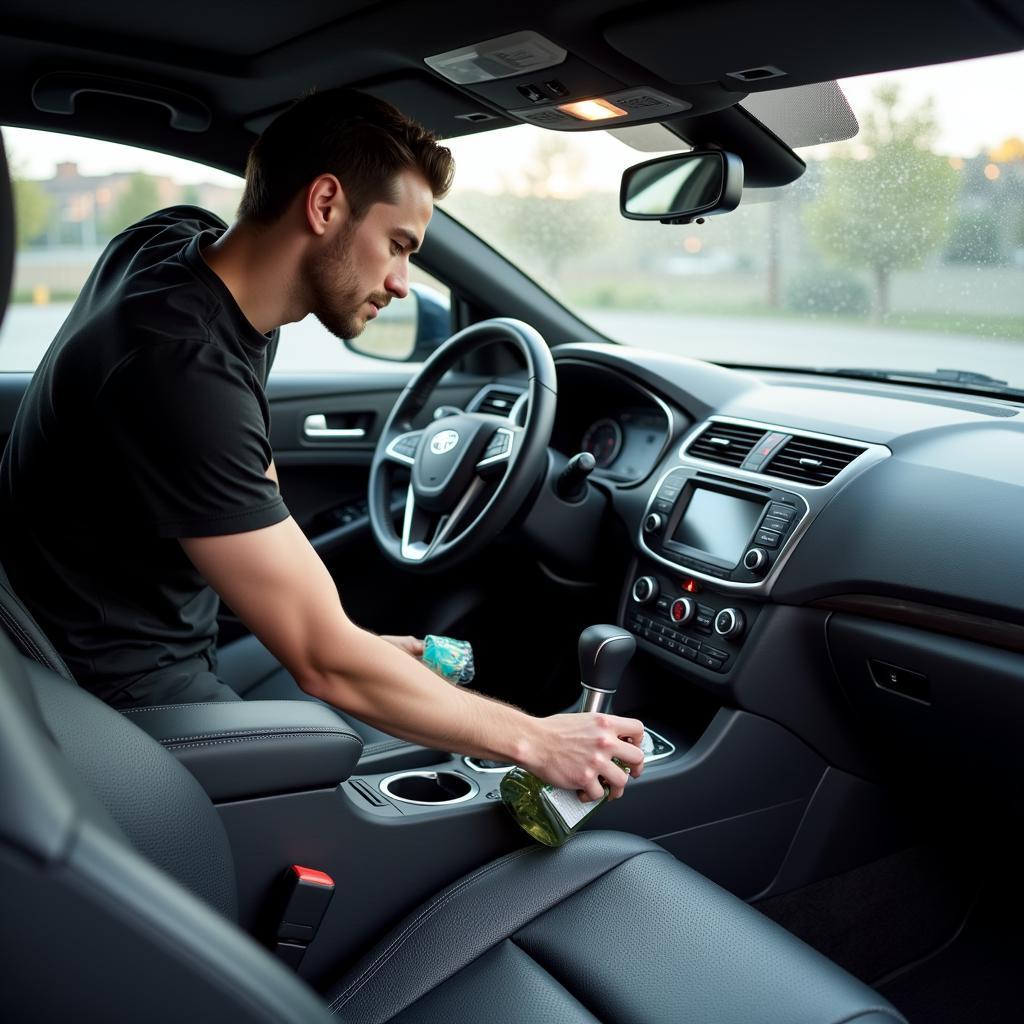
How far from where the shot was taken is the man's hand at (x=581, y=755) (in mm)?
1488

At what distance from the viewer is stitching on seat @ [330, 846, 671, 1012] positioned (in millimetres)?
1361

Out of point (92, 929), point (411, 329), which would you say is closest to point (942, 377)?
point (411, 329)

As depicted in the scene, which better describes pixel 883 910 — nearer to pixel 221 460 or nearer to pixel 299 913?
pixel 299 913

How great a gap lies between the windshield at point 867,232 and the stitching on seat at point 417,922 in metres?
1.16

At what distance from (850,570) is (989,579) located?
0.83ft

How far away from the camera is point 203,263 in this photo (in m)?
1.62

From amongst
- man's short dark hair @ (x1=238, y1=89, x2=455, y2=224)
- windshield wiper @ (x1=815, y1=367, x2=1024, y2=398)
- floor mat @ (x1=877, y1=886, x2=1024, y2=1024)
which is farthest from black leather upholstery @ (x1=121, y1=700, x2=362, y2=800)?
windshield wiper @ (x1=815, y1=367, x2=1024, y2=398)

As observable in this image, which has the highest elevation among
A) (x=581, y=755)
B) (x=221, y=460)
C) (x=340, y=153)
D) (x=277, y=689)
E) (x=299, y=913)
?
(x=340, y=153)

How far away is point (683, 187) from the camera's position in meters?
2.40

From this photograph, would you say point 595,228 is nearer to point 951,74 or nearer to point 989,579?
point 951,74

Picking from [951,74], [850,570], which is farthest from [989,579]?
[951,74]

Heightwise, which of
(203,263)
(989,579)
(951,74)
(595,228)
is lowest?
(989,579)

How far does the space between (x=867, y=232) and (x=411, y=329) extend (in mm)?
1374

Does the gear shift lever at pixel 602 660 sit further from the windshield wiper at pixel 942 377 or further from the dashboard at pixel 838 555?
the windshield wiper at pixel 942 377
